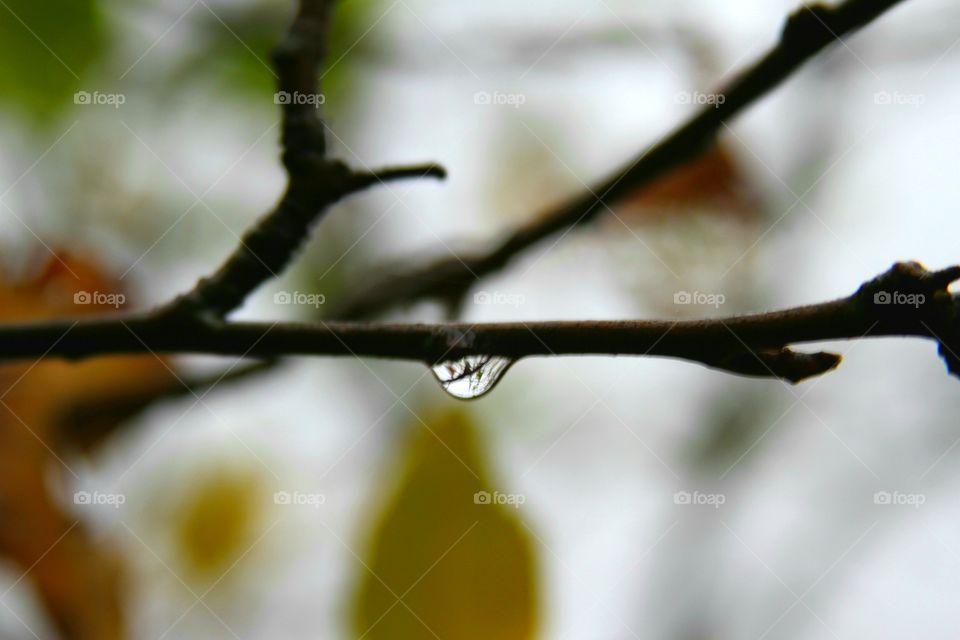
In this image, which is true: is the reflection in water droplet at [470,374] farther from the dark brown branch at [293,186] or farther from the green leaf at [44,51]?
the green leaf at [44,51]

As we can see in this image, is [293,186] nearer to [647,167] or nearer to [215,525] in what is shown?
Answer: [647,167]

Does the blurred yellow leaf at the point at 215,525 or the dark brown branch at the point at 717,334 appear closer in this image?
the dark brown branch at the point at 717,334

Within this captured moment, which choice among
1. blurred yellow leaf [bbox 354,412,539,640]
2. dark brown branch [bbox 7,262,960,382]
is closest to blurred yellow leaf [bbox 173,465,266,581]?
blurred yellow leaf [bbox 354,412,539,640]

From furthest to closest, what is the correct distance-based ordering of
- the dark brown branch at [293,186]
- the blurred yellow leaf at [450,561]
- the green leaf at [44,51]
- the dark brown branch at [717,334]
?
the green leaf at [44,51] → the blurred yellow leaf at [450,561] → the dark brown branch at [293,186] → the dark brown branch at [717,334]

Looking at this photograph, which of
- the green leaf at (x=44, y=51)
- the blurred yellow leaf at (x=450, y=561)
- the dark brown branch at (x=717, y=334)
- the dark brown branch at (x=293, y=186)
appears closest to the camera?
the dark brown branch at (x=717, y=334)

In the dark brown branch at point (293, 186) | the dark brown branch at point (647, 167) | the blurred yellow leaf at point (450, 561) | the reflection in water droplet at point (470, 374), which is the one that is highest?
the dark brown branch at point (647, 167)

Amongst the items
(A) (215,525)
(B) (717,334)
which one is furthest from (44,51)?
(B) (717,334)

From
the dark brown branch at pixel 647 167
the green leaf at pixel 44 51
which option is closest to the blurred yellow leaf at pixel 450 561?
the dark brown branch at pixel 647 167

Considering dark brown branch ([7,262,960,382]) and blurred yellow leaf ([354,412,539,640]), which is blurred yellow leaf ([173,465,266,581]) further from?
dark brown branch ([7,262,960,382])
